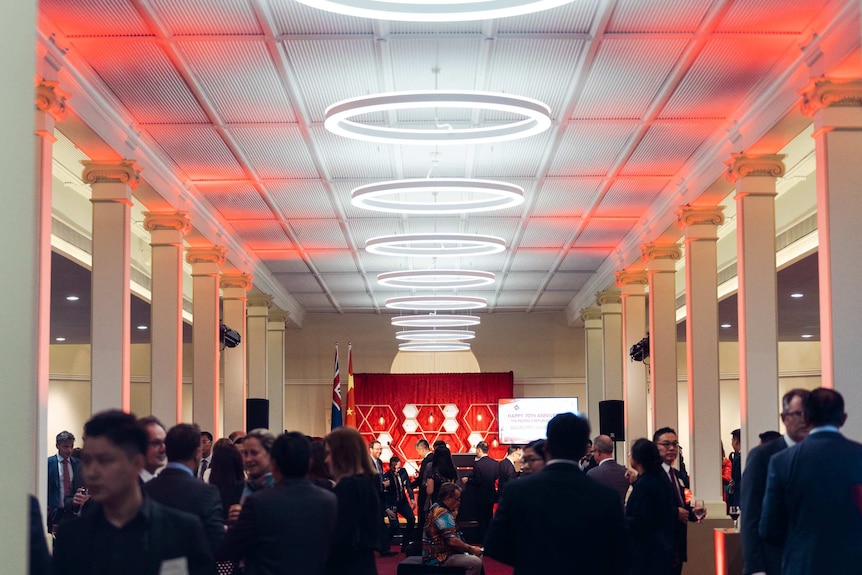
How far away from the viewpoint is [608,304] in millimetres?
25688

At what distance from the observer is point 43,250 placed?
9859 mm

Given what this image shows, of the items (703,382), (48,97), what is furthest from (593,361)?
(48,97)

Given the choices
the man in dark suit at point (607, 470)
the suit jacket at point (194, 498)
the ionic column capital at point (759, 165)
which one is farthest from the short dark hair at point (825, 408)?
the ionic column capital at point (759, 165)

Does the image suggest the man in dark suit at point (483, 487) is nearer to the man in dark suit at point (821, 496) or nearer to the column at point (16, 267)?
the man in dark suit at point (821, 496)

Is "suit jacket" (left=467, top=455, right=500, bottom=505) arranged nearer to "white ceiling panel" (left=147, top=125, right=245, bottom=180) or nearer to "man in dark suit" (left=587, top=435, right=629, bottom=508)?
A: "man in dark suit" (left=587, top=435, right=629, bottom=508)

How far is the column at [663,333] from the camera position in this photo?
18406 mm

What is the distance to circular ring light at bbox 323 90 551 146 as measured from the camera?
9.95 meters

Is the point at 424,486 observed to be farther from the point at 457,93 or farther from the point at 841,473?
the point at 841,473

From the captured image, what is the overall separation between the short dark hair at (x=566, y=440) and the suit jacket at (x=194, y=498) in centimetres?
166

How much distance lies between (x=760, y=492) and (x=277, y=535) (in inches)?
118

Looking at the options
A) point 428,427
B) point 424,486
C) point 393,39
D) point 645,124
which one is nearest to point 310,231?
point 424,486

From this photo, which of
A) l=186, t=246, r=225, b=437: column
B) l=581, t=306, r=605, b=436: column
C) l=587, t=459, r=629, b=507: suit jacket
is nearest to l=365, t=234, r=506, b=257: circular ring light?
l=186, t=246, r=225, b=437: column

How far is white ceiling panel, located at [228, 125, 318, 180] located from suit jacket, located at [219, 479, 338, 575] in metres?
8.91

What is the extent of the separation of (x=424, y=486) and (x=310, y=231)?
6.70 metres
